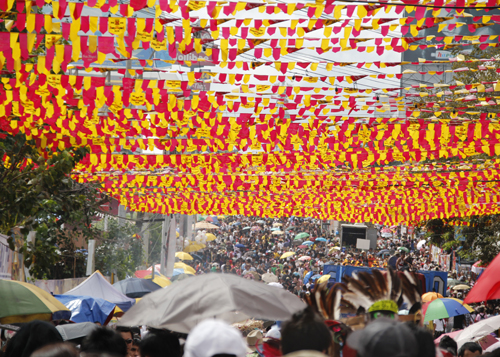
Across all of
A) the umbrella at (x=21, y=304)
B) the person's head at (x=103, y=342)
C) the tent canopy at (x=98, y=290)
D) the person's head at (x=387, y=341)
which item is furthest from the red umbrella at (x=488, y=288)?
the tent canopy at (x=98, y=290)

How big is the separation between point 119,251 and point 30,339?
63.8 ft

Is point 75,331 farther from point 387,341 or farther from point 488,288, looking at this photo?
point 387,341

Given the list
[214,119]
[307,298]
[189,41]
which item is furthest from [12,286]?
[214,119]

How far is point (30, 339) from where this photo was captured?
3.71m

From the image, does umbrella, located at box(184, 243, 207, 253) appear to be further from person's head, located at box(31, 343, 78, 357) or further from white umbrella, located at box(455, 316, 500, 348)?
person's head, located at box(31, 343, 78, 357)

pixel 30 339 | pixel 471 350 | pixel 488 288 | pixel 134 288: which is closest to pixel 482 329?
pixel 471 350

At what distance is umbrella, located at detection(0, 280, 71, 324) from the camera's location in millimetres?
6484

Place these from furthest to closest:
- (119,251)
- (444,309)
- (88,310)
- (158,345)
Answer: (119,251) < (444,309) < (88,310) < (158,345)

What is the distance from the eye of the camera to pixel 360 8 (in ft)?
19.9

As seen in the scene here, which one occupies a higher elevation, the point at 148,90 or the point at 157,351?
the point at 148,90

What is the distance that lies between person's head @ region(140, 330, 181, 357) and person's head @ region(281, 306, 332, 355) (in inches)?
40.3

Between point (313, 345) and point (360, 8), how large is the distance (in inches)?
156

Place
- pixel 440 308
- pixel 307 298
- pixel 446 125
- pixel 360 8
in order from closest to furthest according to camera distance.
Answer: pixel 307 298
pixel 360 8
pixel 446 125
pixel 440 308

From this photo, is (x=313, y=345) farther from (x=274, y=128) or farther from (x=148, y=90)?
(x=274, y=128)
